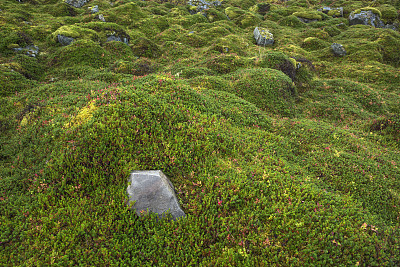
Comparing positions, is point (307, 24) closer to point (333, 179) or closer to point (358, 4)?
point (358, 4)

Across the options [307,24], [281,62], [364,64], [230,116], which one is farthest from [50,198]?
[307,24]

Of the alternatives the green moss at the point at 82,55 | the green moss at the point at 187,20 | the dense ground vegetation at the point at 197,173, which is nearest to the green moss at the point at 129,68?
the dense ground vegetation at the point at 197,173

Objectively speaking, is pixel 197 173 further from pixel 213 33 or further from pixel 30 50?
pixel 213 33

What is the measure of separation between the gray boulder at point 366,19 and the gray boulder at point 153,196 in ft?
209

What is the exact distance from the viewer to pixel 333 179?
33.0 feet

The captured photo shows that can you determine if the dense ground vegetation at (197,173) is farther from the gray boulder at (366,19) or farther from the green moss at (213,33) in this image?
the gray boulder at (366,19)

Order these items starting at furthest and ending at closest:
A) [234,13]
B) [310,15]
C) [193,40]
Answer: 1. [234,13]
2. [310,15]
3. [193,40]

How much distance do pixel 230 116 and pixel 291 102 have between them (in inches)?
378

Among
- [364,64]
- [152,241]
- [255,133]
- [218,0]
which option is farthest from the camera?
[218,0]

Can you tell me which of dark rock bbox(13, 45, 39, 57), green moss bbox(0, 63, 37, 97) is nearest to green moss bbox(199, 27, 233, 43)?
dark rock bbox(13, 45, 39, 57)

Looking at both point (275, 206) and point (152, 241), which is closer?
point (152, 241)

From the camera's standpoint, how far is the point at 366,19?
155 ft

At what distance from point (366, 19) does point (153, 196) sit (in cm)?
6543

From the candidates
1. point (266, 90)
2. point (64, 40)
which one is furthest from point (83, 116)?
point (64, 40)
